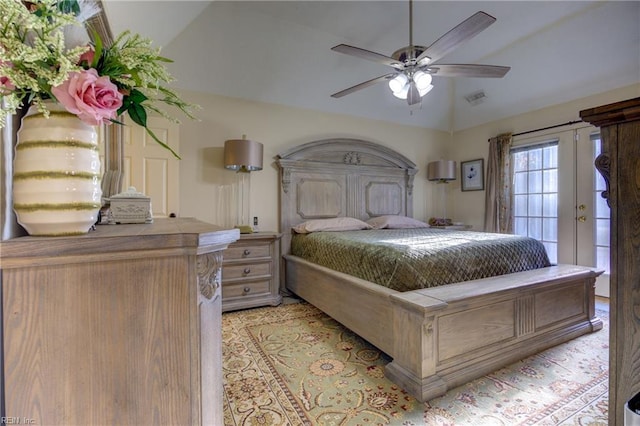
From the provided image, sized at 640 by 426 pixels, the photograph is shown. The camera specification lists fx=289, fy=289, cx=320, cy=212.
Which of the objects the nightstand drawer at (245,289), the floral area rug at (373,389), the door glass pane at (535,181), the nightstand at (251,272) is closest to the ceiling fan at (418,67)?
the nightstand at (251,272)

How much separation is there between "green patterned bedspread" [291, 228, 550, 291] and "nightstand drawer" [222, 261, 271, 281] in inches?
29.8

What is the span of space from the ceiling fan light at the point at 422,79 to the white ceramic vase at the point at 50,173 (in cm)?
219

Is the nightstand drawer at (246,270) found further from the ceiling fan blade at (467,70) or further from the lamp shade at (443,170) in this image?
the lamp shade at (443,170)

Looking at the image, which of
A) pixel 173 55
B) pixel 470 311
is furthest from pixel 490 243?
pixel 173 55

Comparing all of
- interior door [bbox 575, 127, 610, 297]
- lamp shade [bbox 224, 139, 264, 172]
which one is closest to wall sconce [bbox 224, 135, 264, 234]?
lamp shade [bbox 224, 139, 264, 172]

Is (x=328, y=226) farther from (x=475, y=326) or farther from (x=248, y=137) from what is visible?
(x=475, y=326)

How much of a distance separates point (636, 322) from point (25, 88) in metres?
1.50

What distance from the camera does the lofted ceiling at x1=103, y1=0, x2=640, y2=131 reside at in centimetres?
296

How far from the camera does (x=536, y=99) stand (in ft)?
12.6

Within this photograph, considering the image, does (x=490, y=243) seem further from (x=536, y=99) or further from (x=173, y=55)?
(x=173, y=55)

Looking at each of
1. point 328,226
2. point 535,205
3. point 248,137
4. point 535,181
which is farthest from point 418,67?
point 535,205

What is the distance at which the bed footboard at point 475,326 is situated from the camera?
1603 mm

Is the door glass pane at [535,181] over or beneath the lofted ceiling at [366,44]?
beneath

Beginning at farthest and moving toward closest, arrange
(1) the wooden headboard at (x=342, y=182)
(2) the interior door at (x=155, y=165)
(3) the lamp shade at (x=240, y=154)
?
(1) the wooden headboard at (x=342, y=182) → (3) the lamp shade at (x=240, y=154) → (2) the interior door at (x=155, y=165)
